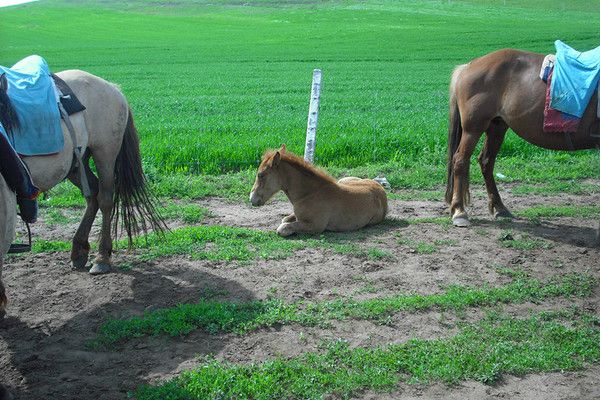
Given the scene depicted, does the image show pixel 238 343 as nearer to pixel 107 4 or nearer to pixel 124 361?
pixel 124 361

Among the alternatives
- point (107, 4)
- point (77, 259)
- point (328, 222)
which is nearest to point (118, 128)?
point (77, 259)

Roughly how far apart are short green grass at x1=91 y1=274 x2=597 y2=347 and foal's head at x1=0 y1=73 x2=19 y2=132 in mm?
1951

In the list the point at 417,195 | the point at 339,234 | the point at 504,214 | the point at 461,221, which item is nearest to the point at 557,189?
the point at 504,214

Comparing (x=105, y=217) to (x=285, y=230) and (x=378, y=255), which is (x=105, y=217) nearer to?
(x=285, y=230)

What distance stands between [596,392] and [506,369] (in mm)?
599

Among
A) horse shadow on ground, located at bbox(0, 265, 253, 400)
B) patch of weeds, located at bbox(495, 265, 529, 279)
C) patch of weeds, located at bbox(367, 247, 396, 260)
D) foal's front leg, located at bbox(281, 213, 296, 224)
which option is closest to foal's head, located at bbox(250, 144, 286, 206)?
foal's front leg, located at bbox(281, 213, 296, 224)

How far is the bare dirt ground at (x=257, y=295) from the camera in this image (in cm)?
480

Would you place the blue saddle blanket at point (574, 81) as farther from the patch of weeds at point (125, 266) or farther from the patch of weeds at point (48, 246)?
the patch of weeds at point (48, 246)

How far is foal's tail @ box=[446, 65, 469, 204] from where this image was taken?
9.25 meters

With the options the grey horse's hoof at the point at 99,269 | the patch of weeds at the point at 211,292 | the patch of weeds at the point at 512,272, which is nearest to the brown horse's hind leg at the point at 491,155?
the patch of weeds at the point at 512,272

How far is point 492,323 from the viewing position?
570 centimetres

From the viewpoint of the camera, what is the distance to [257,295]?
6.28m

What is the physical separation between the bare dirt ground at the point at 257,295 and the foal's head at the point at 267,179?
482 millimetres

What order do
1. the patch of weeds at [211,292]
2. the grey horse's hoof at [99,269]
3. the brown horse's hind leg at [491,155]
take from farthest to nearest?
the brown horse's hind leg at [491,155] → the grey horse's hoof at [99,269] → the patch of weeds at [211,292]
